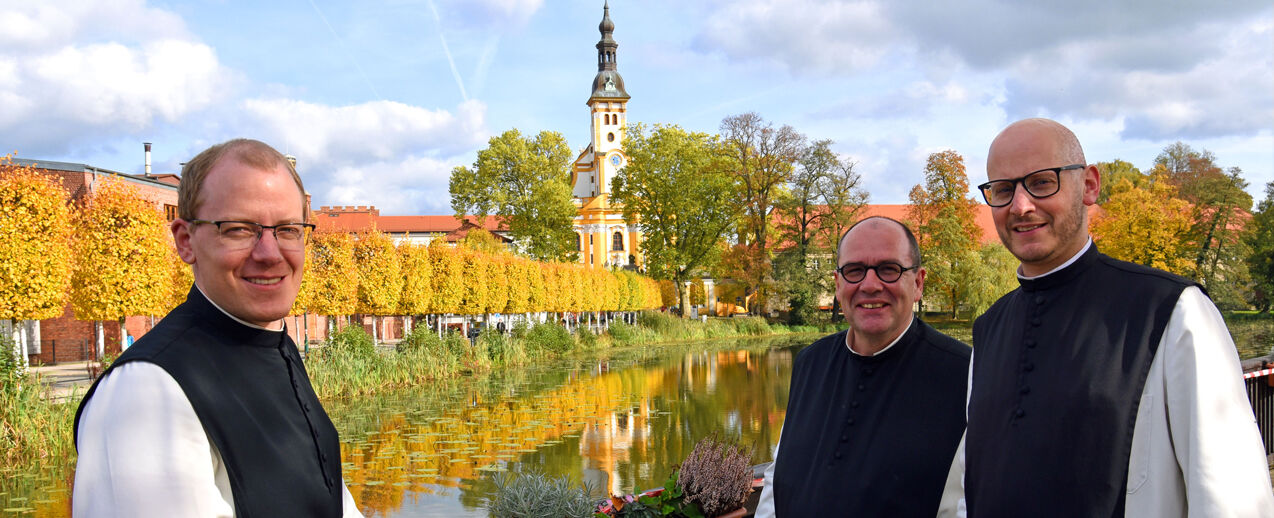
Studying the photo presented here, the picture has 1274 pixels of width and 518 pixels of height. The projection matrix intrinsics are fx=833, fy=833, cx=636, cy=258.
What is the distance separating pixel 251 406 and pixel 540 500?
3.32 m

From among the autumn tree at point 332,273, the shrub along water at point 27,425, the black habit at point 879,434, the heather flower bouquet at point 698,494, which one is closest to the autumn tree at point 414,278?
the autumn tree at point 332,273

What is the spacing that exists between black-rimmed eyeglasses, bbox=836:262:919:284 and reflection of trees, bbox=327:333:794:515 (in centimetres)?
338

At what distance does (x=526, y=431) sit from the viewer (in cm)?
1251

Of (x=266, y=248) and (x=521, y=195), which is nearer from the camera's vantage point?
(x=266, y=248)

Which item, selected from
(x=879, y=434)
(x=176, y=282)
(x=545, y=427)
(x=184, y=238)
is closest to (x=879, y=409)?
(x=879, y=434)

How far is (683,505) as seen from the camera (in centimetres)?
511

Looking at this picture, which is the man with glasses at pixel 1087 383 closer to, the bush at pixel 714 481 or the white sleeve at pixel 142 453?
the white sleeve at pixel 142 453

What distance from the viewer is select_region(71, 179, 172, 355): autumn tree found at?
1488cm

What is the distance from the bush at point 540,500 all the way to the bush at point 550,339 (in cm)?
2120

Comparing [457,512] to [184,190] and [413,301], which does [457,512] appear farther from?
[413,301]

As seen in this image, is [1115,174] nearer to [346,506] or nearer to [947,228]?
[947,228]

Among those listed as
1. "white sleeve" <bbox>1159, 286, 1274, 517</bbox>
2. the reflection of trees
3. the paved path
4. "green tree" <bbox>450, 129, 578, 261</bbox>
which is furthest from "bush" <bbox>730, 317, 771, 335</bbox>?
"white sleeve" <bbox>1159, 286, 1274, 517</bbox>

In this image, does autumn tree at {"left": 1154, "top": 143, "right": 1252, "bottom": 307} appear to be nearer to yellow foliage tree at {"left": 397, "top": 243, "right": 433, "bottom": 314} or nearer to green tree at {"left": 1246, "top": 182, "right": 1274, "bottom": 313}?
green tree at {"left": 1246, "top": 182, "right": 1274, "bottom": 313}

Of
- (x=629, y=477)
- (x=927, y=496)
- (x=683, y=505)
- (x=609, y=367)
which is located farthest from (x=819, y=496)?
(x=609, y=367)
